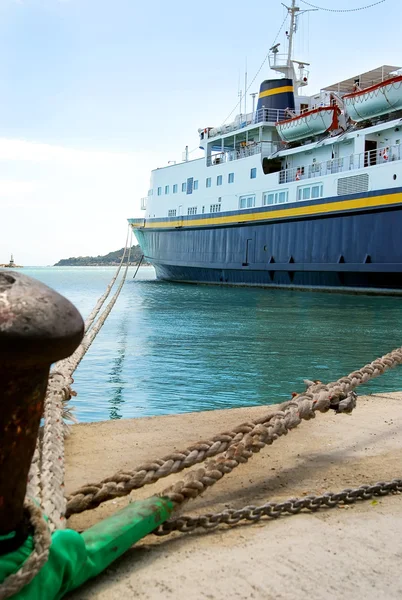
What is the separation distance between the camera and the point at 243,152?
29.6m

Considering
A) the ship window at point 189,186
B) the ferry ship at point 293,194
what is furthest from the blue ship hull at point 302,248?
the ship window at point 189,186

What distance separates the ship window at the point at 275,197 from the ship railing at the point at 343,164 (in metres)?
0.58

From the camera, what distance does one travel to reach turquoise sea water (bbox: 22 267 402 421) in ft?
23.5

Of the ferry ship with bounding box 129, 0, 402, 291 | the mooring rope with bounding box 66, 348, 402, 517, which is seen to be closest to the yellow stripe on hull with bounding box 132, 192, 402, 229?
the ferry ship with bounding box 129, 0, 402, 291

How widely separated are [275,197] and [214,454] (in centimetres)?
2504

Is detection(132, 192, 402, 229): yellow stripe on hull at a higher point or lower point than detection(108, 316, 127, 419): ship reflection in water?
higher

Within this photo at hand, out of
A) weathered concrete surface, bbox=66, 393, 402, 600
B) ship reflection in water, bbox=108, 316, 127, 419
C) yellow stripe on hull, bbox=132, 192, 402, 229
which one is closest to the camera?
weathered concrete surface, bbox=66, 393, 402, 600

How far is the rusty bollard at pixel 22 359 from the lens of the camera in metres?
1.30

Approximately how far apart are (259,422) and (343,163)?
22.6m

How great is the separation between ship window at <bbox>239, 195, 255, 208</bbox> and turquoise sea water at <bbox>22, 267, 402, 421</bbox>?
8.71 metres

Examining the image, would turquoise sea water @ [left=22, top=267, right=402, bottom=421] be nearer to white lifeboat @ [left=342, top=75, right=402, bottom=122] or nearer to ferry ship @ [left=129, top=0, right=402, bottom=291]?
ferry ship @ [left=129, top=0, right=402, bottom=291]

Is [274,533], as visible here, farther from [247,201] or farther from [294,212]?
[247,201]

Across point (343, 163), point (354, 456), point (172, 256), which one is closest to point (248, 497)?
point (354, 456)

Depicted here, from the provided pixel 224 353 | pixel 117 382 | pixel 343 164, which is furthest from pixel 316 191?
pixel 117 382
